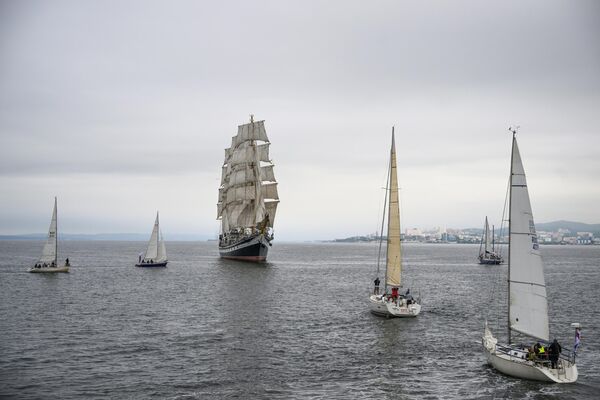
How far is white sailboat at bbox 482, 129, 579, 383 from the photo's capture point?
31.3m

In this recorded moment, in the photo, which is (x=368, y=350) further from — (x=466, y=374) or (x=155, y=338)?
(x=155, y=338)

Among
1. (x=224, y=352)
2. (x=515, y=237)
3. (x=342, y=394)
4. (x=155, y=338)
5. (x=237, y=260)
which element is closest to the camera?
(x=342, y=394)

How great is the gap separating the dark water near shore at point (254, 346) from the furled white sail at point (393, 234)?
14.6 feet

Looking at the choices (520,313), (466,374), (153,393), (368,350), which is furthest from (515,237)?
(153,393)

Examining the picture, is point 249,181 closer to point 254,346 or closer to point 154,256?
point 154,256

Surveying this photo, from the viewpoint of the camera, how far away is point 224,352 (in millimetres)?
38125

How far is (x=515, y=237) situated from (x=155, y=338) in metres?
27.3

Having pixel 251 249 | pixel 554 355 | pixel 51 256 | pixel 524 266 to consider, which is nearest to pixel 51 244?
pixel 51 256

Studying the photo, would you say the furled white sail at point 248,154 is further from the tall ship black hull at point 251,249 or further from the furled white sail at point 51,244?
the furled white sail at point 51,244

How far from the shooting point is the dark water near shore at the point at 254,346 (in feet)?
98.4

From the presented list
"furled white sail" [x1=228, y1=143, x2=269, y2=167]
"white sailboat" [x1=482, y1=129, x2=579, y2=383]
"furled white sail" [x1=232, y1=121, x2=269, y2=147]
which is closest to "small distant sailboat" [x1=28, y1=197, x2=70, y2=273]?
"furled white sail" [x1=228, y1=143, x2=269, y2=167]

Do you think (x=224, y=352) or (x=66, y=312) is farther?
(x=66, y=312)

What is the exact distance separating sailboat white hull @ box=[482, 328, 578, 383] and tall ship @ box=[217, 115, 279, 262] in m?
102

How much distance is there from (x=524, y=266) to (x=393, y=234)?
790 inches
